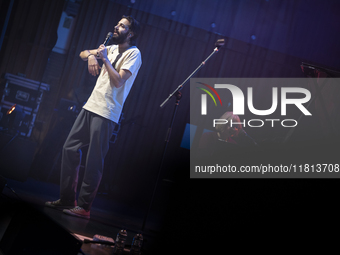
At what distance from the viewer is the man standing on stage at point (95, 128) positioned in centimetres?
239

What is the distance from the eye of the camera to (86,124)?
A: 245 centimetres

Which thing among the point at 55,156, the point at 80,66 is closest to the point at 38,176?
the point at 55,156

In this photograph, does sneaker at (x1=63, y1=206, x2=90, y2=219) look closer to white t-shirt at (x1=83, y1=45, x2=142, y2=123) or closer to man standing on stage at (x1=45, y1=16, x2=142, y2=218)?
man standing on stage at (x1=45, y1=16, x2=142, y2=218)

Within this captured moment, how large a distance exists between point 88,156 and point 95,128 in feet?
0.69

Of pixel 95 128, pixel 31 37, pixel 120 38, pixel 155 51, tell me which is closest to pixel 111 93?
pixel 95 128

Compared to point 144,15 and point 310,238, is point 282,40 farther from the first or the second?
point 310,238

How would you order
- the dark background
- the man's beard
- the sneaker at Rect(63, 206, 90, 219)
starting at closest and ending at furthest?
the sneaker at Rect(63, 206, 90, 219), the man's beard, the dark background

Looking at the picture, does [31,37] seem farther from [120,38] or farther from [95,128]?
[95,128]

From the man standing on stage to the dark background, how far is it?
171 centimetres

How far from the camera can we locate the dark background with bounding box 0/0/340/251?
4.38m

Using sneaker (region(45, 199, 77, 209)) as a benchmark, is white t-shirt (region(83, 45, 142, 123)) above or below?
above

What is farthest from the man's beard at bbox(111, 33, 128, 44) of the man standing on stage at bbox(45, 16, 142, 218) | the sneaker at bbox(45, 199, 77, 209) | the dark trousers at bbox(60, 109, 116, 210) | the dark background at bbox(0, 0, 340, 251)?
the dark background at bbox(0, 0, 340, 251)

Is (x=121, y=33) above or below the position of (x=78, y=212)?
above

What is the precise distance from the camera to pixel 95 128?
2.38 meters
